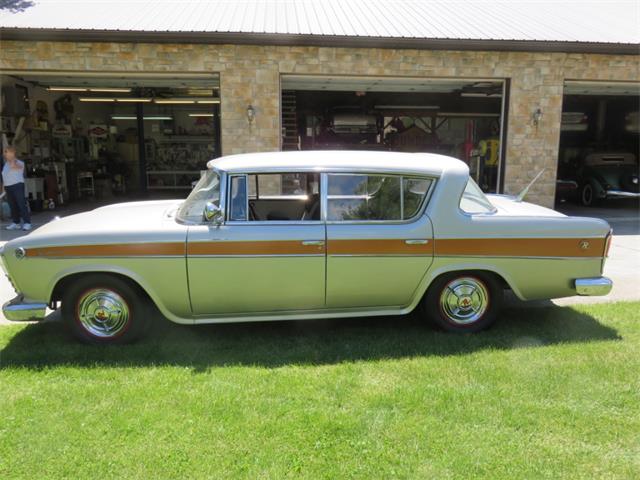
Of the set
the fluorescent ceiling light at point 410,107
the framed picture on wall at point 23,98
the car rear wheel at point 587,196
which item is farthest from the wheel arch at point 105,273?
the fluorescent ceiling light at point 410,107

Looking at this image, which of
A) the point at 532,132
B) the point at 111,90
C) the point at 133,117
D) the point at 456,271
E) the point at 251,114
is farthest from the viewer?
the point at 133,117

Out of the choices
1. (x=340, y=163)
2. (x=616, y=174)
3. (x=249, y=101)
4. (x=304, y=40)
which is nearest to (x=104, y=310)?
(x=340, y=163)

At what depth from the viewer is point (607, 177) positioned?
14.9m

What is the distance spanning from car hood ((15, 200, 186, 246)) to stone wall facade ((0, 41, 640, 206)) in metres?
6.83

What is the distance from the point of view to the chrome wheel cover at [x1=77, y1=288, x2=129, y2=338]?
4.25 metres

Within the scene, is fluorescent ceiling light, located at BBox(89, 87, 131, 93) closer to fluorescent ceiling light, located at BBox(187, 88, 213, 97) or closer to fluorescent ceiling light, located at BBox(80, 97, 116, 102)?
fluorescent ceiling light, located at BBox(80, 97, 116, 102)

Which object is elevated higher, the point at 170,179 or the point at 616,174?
the point at 616,174

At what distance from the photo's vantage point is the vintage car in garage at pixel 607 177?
47.8 feet

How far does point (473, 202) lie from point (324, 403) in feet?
7.81

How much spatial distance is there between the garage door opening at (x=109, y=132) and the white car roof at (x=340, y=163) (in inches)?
304

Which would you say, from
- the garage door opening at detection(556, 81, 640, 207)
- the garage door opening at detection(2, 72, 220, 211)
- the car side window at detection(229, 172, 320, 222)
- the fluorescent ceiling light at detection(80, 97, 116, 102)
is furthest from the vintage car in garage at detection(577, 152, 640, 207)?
the fluorescent ceiling light at detection(80, 97, 116, 102)

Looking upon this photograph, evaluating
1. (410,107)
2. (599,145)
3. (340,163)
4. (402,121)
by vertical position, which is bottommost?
(340,163)

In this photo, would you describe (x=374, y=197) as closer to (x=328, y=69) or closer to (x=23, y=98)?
(x=328, y=69)

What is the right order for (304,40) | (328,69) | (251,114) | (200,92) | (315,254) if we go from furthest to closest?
1. (200,92)
2. (328,69)
3. (251,114)
4. (304,40)
5. (315,254)
